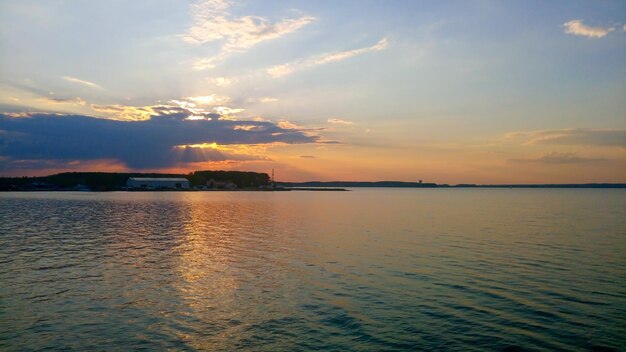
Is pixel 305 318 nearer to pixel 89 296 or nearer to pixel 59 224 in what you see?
pixel 89 296

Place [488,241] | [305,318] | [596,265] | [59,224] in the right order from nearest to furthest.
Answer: [305,318] < [596,265] < [488,241] < [59,224]

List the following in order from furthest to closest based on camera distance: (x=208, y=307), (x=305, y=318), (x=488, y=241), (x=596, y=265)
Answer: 1. (x=488, y=241)
2. (x=596, y=265)
3. (x=208, y=307)
4. (x=305, y=318)

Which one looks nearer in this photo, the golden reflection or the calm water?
the calm water

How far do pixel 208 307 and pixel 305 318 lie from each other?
18.5ft

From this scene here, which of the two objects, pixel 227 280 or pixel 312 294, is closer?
pixel 312 294

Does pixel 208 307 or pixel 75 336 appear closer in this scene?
pixel 75 336

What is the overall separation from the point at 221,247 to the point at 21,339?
26635 mm

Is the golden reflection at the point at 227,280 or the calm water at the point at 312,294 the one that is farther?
the golden reflection at the point at 227,280

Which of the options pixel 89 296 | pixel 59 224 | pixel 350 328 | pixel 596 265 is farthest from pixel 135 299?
pixel 59 224

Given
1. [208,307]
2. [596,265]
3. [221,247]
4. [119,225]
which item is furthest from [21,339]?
[119,225]

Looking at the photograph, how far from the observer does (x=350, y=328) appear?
20.1 meters

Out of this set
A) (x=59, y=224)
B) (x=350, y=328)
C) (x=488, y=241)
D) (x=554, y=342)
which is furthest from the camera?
(x=59, y=224)

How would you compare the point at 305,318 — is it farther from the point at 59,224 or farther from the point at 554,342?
the point at 59,224

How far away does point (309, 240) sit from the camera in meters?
50.4
